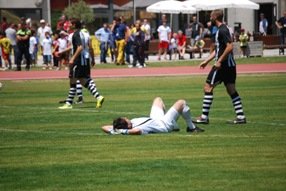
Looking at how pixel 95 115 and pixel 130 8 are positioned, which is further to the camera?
pixel 130 8

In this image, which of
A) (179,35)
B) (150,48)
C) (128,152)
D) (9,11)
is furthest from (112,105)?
(9,11)

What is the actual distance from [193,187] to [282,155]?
2.79 metres

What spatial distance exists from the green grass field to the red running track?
12.0 meters

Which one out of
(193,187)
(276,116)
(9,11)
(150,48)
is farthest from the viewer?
(9,11)

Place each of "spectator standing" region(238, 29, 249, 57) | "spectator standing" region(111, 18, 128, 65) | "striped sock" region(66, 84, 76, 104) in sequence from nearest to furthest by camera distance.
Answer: "striped sock" region(66, 84, 76, 104), "spectator standing" region(111, 18, 128, 65), "spectator standing" region(238, 29, 249, 57)

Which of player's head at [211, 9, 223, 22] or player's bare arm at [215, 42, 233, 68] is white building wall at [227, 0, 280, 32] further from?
player's bare arm at [215, 42, 233, 68]

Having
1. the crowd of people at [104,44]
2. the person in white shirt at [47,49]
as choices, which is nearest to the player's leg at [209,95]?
the crowd of people at [104,44]

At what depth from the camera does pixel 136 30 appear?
46188 mm

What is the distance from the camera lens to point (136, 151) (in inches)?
577

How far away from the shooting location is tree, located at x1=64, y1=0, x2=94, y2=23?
6153 cm

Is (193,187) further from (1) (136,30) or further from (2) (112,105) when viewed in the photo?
(1) (136,30)

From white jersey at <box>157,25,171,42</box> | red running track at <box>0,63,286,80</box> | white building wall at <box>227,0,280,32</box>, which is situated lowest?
red running track at <box>0,63,286,80</box>

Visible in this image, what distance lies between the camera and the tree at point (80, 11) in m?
61.5

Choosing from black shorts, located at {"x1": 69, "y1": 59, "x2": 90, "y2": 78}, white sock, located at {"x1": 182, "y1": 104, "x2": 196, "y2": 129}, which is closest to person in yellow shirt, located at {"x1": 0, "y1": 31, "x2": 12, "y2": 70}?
black shorts, located at {"x1": 69, "y1": 59, "x2": 90, "y2": 78}
